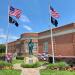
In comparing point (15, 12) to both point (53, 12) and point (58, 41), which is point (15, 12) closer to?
point (53, 12)

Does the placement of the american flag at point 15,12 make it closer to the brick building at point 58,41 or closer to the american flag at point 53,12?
the american flag at point 53,12

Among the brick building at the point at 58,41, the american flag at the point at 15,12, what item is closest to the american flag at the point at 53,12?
the american flag at the point at 15,12

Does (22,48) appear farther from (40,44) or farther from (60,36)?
(60,36)

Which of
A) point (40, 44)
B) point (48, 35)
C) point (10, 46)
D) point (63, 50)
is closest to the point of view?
point (63, 50)

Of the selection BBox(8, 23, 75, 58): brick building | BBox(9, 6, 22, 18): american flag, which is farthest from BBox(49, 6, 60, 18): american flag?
BBox(8, 23, 75, 58): brick building

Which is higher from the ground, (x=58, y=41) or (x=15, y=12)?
(x=15, y=12)

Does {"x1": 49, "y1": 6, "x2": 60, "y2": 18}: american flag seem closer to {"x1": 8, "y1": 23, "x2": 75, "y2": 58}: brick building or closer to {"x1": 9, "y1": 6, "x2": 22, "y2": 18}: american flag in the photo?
{"x1": 9, "y1": 6, "x2": 22, "y2": 18}: american flag

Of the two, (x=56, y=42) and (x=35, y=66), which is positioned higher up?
(x=56, y=42)

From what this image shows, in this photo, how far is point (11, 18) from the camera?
27969 millimetres

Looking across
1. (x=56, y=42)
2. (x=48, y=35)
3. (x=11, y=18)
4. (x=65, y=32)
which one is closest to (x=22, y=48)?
(x=48, y=35)

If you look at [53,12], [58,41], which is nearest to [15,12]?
[53,12]

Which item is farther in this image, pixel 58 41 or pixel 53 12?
pixel 58 41

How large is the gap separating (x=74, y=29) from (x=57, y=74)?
17.2 metres

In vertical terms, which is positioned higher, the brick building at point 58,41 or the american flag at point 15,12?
the american flag at point 15,12
